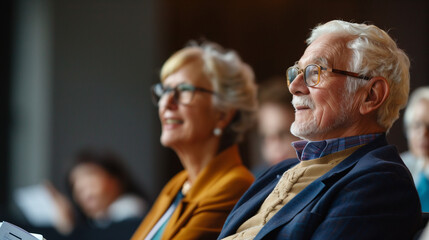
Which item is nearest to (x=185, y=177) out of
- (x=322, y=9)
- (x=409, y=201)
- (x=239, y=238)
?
(x=239, y=238)

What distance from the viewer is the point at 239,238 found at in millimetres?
1785

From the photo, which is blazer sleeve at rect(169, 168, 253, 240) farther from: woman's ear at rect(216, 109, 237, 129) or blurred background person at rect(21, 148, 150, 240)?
blurred background person at rect(21, 148, 150, 240)

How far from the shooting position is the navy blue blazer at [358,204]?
1.52m

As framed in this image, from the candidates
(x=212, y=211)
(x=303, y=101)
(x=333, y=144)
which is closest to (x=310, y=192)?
(x=333, y=144)

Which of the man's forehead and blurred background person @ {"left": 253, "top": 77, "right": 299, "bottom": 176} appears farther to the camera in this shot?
blurred background person @ {"left": 253, "top": 77, "right": 299, "bottom": 176}

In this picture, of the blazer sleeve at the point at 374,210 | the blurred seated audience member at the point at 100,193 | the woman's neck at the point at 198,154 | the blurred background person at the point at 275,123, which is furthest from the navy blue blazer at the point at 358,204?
the blurred seated audience member at the point at 100,193

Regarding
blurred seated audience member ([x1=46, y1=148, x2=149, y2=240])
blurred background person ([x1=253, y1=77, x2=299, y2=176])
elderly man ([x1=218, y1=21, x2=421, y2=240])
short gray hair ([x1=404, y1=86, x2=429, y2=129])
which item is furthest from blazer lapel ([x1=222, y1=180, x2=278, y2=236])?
blurred seated audience member ([x1=46, y1=148, x2=149, y2=240])

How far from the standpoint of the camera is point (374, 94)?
1.75m

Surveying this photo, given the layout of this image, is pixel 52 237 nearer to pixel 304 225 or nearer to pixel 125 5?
pixel 304 225

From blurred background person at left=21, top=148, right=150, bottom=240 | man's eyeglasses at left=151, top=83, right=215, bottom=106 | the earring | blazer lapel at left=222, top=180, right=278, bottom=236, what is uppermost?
man's eyeglasses at left=151, top=83, right=215, bottom=106

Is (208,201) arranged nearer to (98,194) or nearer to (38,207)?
(98,194)

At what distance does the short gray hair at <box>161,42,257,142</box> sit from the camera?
2.61 metres

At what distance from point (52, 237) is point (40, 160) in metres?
3.01

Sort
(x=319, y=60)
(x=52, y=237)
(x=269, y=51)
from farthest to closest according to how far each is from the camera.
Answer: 1. (x=269, y=51)
2. (x=52, y=237)
3. (x=319, y=60)
